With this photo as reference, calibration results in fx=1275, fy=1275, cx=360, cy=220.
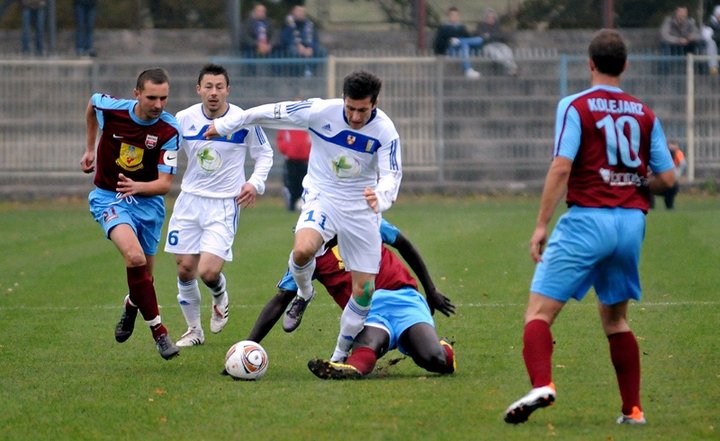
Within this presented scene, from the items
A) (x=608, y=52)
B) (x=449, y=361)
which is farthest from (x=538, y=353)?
(x=449, y=361)

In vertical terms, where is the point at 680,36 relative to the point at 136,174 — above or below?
above

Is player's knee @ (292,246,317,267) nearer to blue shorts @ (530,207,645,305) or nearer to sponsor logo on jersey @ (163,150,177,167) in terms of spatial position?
sponsor logo on jersey @ (163,150,177,167)

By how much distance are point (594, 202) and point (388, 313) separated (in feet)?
8.36

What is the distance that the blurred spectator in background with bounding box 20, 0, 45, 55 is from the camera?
94.1 feet

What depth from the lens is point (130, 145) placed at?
9383 millimetres

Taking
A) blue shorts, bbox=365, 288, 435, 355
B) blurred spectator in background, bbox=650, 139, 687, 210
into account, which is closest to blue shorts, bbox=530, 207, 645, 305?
blue shorts, bbox=365, 288, 435, 355

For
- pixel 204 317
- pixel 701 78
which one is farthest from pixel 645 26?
pixel 204 317

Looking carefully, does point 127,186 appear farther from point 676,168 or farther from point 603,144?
point 676,168

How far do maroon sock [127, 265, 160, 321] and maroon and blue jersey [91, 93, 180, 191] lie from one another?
69 cm

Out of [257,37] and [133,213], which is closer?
[133,213]

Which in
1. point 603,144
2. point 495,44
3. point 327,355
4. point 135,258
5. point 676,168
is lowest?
point 676,168

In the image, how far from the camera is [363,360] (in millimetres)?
8477

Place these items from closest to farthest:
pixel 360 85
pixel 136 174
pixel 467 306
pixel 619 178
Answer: pixel 619 178, pixel 360 85, pixel 136 174, pixel 467 306

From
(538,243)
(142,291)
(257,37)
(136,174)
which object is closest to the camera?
(538,243)
